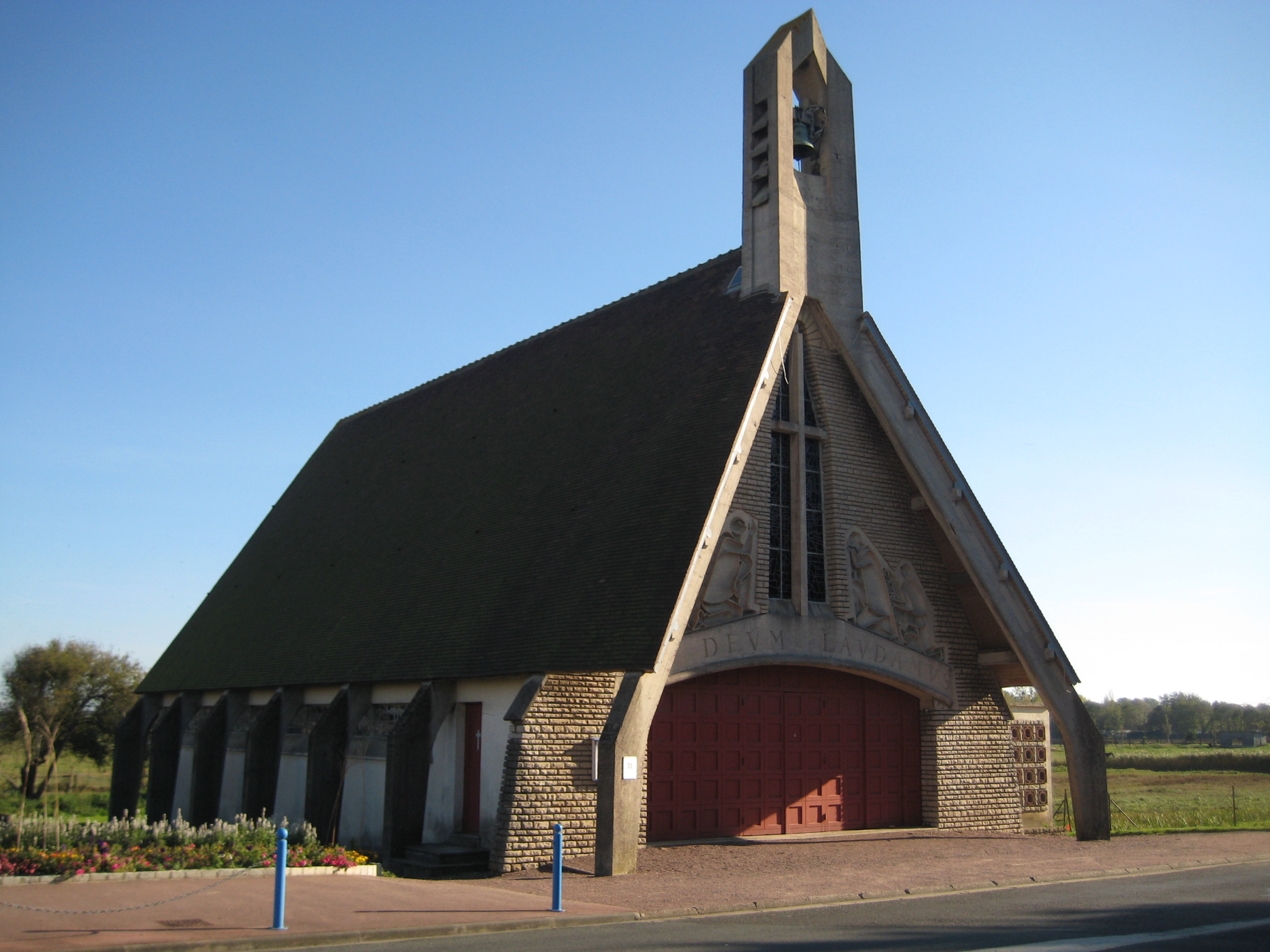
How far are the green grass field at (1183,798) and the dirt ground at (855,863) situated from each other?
3.06 metres

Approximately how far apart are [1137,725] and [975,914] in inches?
6676

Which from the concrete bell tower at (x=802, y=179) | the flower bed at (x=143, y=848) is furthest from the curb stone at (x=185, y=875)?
the concrete bell tower at (x=802, y=179)

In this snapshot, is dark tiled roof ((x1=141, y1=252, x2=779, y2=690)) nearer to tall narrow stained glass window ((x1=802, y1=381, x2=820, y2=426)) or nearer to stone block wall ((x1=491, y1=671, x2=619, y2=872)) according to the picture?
stone block wall ((x1=491, y1=671, x2=619, y2=872))

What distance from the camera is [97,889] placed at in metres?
13.7

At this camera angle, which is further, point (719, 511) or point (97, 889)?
point (719, 511)

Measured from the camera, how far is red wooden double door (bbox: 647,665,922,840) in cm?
2014

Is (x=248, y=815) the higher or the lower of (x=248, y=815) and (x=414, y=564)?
the lower

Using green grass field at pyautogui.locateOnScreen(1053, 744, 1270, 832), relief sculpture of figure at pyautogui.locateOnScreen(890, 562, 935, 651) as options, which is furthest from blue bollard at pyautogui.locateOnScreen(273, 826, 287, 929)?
green grass field at pyautogui.locateOnScreen(1053, 744, 1270, 832)

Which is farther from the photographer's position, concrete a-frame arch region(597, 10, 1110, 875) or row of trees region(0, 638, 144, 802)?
row of trees region(0, 638, 144, 802)

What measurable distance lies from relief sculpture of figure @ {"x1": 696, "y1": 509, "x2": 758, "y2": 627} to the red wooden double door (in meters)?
1.51

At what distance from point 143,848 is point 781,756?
36.8 feet

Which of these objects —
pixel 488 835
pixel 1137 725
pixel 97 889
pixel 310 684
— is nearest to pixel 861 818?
pixel 488 835

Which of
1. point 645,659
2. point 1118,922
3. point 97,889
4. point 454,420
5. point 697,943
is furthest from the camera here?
point 454,420

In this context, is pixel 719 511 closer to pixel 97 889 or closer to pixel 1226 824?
pixel 97 889
